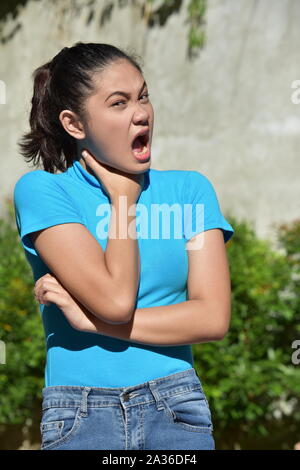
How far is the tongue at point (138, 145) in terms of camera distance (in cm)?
186

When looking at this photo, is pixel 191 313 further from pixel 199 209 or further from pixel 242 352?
pixel 242 352

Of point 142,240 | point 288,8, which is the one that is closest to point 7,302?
point 142,240

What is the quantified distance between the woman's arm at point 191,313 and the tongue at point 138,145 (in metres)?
0.29

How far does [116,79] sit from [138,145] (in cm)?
19

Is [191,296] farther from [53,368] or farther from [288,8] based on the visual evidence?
[288,8]

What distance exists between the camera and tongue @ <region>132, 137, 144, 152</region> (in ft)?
6.12

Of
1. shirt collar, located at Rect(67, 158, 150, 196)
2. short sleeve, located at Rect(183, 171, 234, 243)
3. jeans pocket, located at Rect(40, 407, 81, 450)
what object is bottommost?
jeans pocket, located at Rect(40, 407, 81, 450)

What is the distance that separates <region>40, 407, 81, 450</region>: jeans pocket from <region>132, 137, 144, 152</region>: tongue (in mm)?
712

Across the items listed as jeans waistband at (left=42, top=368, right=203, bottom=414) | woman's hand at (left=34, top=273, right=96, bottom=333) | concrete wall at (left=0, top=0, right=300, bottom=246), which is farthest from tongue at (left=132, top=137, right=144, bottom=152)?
concrete wall at (left=0, top=0, right=300, bottom=246)

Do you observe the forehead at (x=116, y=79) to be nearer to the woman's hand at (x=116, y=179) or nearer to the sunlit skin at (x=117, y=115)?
the sunlit skin at (x=117, y=115)

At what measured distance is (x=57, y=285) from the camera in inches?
70.8

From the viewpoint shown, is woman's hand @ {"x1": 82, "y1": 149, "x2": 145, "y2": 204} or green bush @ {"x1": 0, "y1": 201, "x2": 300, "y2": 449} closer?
woman's hand @ {"x1": 82, "y1": 149, "x2": 145, "y2": 204}

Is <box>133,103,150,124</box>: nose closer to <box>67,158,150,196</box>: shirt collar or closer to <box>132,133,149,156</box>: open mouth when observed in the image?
<box>132,133,149,156</box>: open mouth
